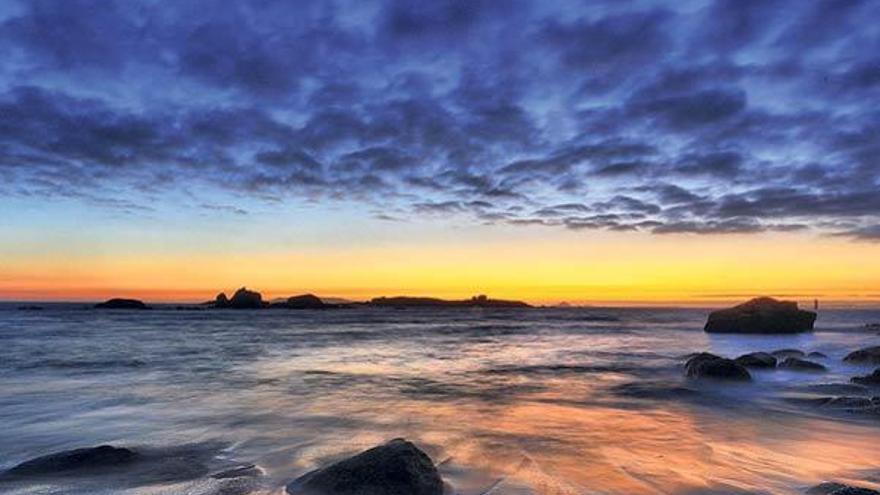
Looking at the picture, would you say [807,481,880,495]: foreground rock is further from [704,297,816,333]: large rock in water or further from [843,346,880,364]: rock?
[704,297,816,333]: large rock in water

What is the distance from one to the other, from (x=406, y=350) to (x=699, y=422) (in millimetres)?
21049

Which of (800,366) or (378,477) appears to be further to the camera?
(800,366)

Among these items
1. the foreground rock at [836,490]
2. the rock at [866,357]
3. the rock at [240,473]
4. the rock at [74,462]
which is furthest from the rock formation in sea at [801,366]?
the rock at [74,462]

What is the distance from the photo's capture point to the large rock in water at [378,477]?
6.42 metres

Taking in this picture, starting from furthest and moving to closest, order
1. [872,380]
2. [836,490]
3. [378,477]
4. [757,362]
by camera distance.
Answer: [757,362] < [872,380] < [378,477] < [836,490]

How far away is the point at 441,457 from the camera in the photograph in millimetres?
8539

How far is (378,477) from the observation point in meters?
6.54

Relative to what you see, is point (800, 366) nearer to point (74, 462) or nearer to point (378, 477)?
point (378, 477)

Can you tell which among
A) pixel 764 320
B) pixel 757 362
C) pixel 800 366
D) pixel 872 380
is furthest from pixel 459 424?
pixel 764 320

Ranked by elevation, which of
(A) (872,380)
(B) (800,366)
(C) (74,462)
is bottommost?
(B) (800,366)

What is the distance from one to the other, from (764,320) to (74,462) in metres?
51.8

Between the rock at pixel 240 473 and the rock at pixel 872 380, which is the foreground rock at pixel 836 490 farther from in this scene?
A: the rock at pixel 872 380

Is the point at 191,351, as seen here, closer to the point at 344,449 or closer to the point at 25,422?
the point at 25,422

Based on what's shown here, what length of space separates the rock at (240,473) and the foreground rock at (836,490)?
21.4 feet
